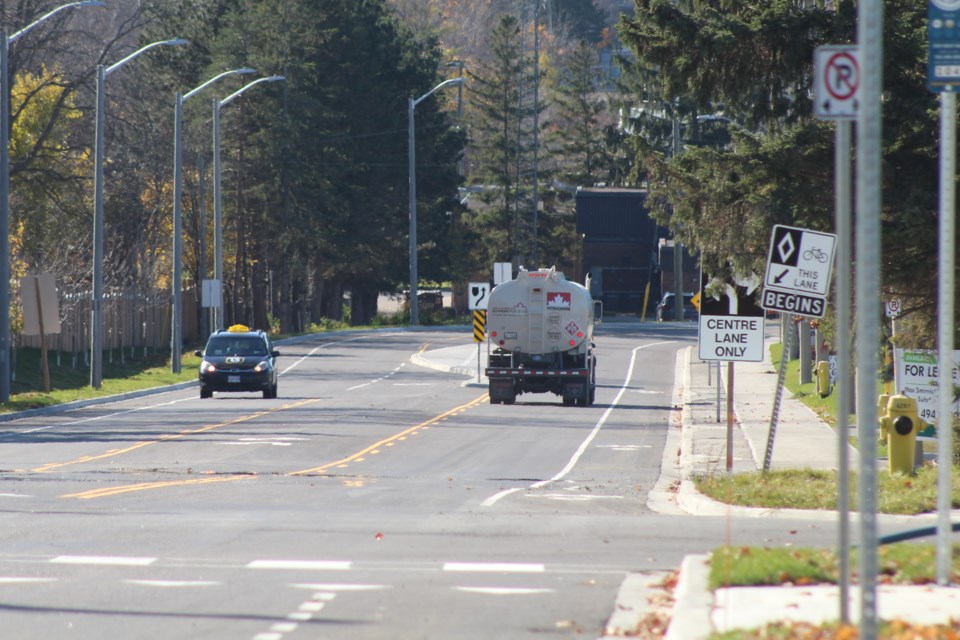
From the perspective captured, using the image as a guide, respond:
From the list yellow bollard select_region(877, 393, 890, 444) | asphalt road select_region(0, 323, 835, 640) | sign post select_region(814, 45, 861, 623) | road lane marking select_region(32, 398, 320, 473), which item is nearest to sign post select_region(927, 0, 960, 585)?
sign post select_region(814, 45, 861, 623)

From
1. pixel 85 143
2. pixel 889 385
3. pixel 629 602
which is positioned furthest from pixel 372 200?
pixel 629 602

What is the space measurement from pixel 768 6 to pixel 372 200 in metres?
63.0

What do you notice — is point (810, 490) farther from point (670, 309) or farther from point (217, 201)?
point (670, 309)

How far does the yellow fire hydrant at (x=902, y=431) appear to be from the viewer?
679 inches

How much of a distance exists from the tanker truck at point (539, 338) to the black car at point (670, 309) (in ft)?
163

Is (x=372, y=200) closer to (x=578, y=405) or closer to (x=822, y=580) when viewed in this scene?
(x=578, y=405)

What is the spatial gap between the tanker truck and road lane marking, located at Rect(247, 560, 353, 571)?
24.1 m

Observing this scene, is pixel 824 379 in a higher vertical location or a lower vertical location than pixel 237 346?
lower

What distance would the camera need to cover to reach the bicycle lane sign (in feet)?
51.6

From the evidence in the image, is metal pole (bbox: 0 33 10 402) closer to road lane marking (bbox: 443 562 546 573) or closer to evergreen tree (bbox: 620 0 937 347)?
evergreen tree (bbox: 620 0 937 347)

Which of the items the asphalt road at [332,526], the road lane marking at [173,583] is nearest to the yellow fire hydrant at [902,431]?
the asphalt road at [332,526]

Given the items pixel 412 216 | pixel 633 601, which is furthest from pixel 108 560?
pixel 412 216

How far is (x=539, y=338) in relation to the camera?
1431 inches

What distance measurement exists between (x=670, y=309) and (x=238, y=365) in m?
53.3
